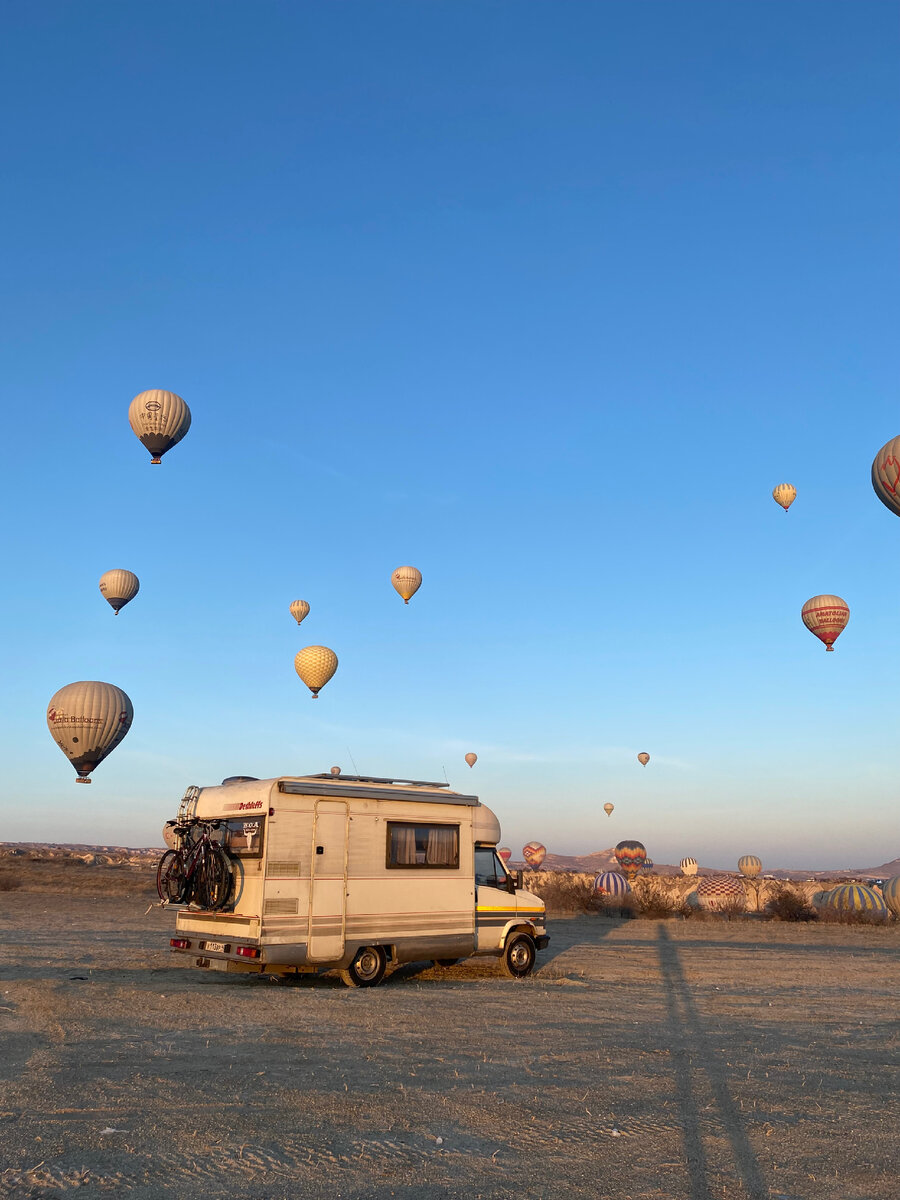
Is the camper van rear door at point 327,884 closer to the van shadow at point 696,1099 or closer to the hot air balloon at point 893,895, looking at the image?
the van shadow at point 696,1099

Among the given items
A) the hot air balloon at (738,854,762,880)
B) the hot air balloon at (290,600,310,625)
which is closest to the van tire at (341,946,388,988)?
the hot air balloon at (290,600,310,625)

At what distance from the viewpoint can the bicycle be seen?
13.7m

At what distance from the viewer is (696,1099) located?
7773 mm

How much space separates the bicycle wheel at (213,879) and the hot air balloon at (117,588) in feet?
96.4

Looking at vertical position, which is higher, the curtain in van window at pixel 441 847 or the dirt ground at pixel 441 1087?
the curtain in van window at pixel 441 847

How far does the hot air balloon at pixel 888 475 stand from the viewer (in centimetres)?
2675

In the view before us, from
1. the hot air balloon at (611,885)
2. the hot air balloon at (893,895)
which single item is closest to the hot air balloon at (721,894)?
the hot air balloon at (611,885)

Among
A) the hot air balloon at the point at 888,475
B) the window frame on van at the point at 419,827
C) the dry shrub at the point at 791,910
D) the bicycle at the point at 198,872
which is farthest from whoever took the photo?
the dry shrub at the point at 791,910

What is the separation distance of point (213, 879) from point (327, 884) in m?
1.71

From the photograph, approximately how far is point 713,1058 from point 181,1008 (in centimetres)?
642

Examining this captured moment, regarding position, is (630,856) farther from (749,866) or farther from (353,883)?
(353,883)

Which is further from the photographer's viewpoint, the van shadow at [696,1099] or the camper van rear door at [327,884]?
the camper van rear door at [327,884]

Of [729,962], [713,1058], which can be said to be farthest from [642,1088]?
[729,962]

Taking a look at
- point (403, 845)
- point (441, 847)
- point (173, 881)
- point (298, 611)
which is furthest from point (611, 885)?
point (173, 881)
